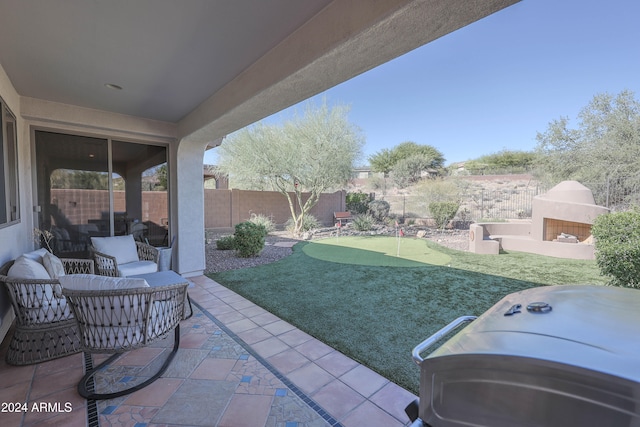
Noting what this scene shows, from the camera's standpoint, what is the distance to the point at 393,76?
12.6 metres

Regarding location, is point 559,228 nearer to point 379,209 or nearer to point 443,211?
point 443,211

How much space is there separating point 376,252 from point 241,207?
6874mm

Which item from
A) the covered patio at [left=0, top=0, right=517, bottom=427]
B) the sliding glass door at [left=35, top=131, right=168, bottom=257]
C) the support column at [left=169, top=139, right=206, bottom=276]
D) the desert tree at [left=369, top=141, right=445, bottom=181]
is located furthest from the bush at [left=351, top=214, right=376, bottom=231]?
the desert tree at [left=369, top=141, right=445, bottom=181]

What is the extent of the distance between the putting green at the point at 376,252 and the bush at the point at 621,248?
257 centimetres

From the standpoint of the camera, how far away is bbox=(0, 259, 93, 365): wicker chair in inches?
93.8

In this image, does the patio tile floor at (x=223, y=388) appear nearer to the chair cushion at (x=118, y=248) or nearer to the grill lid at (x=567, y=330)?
the grill lid at (x=567, y=330)

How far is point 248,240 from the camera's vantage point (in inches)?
258

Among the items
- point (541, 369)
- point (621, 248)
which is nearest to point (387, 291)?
point (621, 248)

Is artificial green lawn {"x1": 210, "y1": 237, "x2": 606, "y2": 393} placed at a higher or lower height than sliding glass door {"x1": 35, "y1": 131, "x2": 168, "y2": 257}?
lower

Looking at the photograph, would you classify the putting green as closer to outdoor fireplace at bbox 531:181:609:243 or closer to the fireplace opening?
outdoor fireplace at bbox 531:181:609:243

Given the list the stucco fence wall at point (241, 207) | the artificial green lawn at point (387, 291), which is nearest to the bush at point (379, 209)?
the stucco fence wall at point (241, 207)

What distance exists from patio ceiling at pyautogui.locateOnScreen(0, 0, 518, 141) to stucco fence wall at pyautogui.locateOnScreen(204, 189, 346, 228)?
8.11m

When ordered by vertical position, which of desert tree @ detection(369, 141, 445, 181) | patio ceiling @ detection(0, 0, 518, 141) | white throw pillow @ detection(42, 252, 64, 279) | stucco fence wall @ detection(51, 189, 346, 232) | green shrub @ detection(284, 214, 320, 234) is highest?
desert tree @ detection(369, 141, 445, 181)

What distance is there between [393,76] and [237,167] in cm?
817
